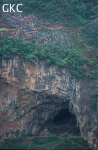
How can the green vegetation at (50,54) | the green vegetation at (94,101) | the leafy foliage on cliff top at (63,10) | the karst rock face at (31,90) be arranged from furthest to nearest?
the leafy foliage on cliff top at (63,10), the green vegetation at (50,54), the karst rock face at (31,90), the green vegetation at (94,101)

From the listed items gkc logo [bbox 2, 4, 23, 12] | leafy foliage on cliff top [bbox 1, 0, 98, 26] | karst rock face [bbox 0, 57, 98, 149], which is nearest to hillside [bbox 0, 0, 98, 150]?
karst rock face [bbox 0, 57, 98, 149]

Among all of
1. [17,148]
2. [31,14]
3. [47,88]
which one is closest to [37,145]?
[17,148]

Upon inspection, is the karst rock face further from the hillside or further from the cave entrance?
the cave entrance

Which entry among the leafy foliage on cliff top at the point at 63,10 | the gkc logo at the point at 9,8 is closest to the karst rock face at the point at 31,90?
the gkc logo at the point at 9,8

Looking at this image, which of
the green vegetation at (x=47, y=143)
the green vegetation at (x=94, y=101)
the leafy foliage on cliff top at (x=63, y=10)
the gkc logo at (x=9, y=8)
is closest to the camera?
the green vegetation at (x=47, y=143)

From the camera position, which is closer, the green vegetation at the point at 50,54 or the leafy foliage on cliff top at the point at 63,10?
the green vegetation at the point at 50,54

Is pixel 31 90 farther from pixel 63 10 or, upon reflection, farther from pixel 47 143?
pixel 63 10

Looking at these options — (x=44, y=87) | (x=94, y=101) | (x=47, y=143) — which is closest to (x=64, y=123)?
(x=47, y=143)

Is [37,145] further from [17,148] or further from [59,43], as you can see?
[59,43]

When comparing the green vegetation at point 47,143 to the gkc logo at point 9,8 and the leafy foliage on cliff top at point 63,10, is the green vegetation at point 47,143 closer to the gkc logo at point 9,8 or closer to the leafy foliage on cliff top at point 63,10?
the leafy foliage on cliff top at point 63,10
